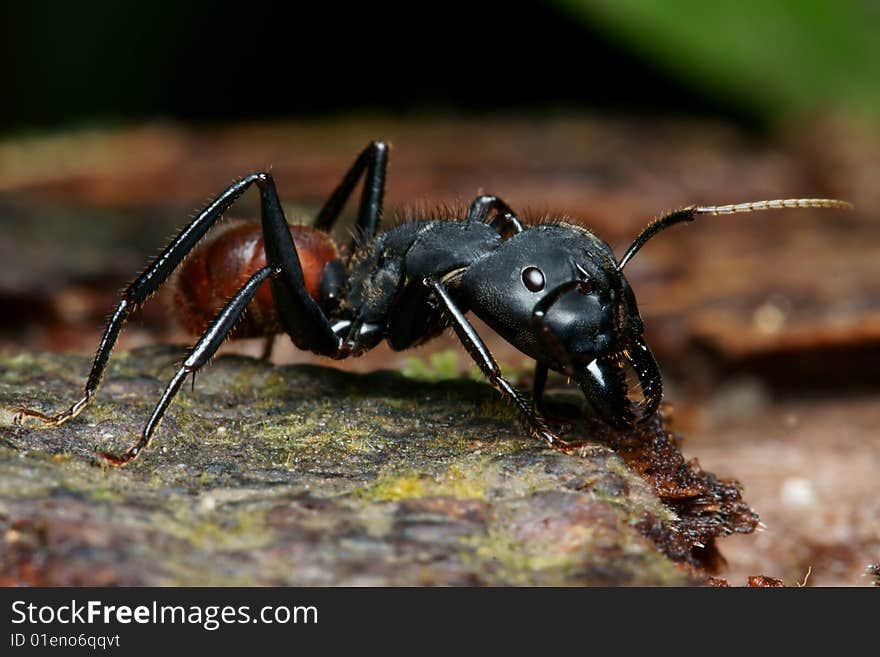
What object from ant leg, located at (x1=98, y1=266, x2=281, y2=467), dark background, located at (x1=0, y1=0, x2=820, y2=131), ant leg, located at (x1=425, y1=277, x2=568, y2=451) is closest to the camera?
ant leg, located at (x1=98, y1=266, x2=281, y2=467)

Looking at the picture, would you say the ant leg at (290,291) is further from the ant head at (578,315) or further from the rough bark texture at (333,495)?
the ant head at (578,315)

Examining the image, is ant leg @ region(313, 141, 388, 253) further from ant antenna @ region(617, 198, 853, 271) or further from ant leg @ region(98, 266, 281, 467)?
ant antenna @ region(617, 198, 853, 271)

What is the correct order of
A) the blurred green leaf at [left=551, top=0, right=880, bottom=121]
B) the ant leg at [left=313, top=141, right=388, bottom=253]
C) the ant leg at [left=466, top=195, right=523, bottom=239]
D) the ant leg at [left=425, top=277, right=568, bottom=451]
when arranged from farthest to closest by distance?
the blurred green leaf at [left=551, top=0, right=880, bottom=121] → the ant leg at [left=313, top=141, right=388, bottom=253] → the ant leg at [left=466, top=195, right=523, bottom=239] → the ant leg at [left=425, top=277, right=568, bottom=451]

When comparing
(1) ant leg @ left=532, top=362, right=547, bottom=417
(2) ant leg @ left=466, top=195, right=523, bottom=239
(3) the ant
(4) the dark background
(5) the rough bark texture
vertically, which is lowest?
(5) the rough bark texture

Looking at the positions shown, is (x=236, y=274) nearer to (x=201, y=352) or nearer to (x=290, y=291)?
(x=290, y=291)

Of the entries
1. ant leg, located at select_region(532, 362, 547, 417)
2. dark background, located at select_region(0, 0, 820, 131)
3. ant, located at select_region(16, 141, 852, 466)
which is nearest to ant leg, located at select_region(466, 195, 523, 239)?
ant, located at select_region(16, 141, 852, 466)

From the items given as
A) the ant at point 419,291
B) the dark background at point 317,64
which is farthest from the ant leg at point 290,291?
the dark background at point 317,64

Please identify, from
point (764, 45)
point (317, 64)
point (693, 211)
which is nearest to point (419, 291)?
point (693, 211)

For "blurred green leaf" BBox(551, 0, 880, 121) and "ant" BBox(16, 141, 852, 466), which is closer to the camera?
"ant" BBox(16, 141, 852, 466)
